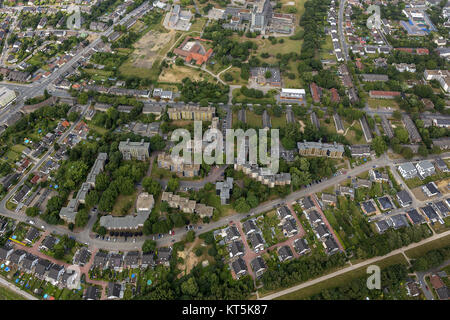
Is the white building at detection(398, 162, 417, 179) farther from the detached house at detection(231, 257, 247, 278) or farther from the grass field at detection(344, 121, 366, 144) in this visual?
the detached house at detection(231, 257, 247, 278)

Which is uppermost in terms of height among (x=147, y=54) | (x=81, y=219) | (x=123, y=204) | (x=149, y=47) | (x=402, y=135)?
(x=149, y=47)

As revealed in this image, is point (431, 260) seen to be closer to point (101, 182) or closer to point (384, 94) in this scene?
point (384, 94)

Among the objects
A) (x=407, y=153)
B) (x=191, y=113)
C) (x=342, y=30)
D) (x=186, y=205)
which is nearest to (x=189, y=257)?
(x=186, y=205)

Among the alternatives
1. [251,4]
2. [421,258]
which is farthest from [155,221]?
[251,4]

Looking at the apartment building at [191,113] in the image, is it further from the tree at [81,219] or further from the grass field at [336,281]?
the grass field at [336,281]

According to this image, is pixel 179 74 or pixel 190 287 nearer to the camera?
pixel 190 287

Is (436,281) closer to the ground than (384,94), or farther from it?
closer to the ground
